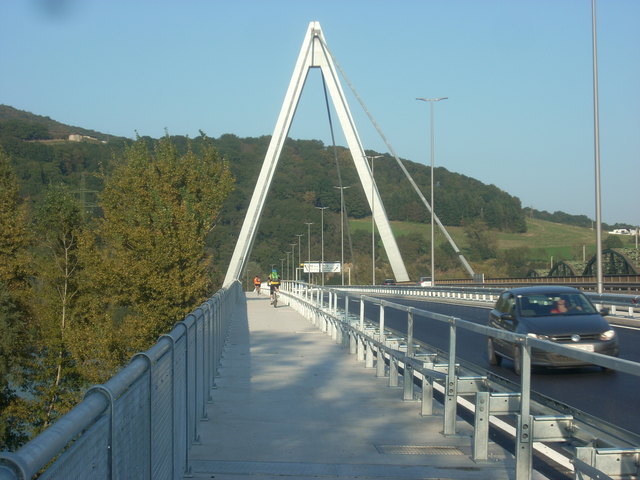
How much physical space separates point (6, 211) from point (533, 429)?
3892 cm

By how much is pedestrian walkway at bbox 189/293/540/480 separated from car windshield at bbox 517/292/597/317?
8.25 ft

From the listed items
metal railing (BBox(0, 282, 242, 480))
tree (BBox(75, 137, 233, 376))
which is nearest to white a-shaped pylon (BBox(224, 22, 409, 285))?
tree (BBox(75, 137, 233, 376))

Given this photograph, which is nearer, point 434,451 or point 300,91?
point 434,451

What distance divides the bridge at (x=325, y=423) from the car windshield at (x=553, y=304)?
2055 millimetres

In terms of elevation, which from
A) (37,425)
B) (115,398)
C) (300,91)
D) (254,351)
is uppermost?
(300,91)

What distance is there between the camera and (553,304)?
12.9 meters

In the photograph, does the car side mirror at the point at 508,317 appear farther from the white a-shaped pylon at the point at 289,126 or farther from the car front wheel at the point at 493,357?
the white a-shaped pylon at the point at 289,126

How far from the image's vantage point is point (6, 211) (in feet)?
134

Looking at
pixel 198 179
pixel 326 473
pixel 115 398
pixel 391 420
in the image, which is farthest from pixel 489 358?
pixel 198 179

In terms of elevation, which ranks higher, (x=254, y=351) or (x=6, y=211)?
(x=6, y=211)

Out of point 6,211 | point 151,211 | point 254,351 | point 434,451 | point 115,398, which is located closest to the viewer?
point 115,398

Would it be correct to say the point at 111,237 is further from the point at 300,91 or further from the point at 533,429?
the point at 533,429

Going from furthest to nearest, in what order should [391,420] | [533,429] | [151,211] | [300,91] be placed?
[300,91] → [151,211] → [391,420] → [533,429]

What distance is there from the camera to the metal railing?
8.27 ft
